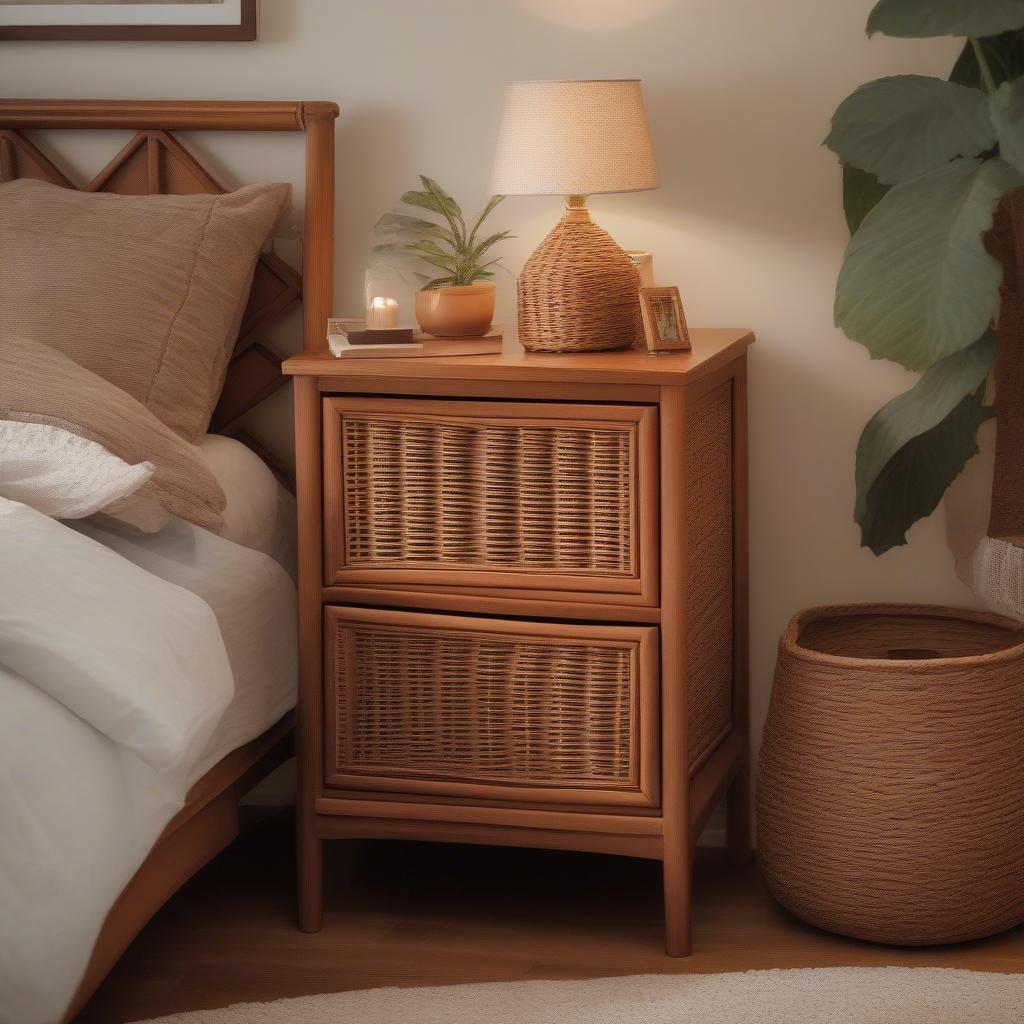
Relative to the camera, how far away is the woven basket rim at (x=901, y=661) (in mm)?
1788

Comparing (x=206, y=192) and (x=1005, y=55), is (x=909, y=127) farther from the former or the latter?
(x=206, y=192)

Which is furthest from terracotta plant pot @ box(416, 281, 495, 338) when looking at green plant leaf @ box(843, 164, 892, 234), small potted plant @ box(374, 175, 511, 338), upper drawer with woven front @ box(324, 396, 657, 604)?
green plant leaf @ box(843, 164, 892, 234)

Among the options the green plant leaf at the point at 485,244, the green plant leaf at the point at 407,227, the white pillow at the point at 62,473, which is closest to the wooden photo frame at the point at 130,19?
the green plant leaf at the point at 407,227

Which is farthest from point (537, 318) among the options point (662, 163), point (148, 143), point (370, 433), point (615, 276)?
point (148, 143)

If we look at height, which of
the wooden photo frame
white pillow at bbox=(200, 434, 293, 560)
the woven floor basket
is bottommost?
the woven floor basket

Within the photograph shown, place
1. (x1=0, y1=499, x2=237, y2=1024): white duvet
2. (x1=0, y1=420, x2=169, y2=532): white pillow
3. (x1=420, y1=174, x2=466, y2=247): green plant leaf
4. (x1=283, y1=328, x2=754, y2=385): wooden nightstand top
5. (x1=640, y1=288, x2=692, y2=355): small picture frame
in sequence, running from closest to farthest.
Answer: (x1=0, y1=499, x2=237, y2=1024): white duvet
(x1=0, y1=420, x2=169, y2=532): white pillow
(x1=283, y1=328, x2=754, y2=385): wooden nightstand top
(x1=640, y1=288, x2=692, y2=355): small picture frame
(x1=420, y1=174, x2=466, y2=247): green plant leaf

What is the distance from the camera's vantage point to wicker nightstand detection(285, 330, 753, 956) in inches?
68.9

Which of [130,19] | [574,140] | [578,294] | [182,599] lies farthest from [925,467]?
[130,19]

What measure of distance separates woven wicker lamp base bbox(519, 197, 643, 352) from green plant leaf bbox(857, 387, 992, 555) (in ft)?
1.30

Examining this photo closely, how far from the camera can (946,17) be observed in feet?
5.51

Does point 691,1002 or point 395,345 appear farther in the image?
point 395,345

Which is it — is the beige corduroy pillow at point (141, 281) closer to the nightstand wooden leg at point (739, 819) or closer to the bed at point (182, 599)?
the bed at point (182, 599)

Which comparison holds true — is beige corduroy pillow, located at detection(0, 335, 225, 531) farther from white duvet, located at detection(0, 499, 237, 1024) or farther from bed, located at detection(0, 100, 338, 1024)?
white duvet, located at detection(0, 499, 237, 1024)

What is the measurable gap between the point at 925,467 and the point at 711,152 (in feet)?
1.90
